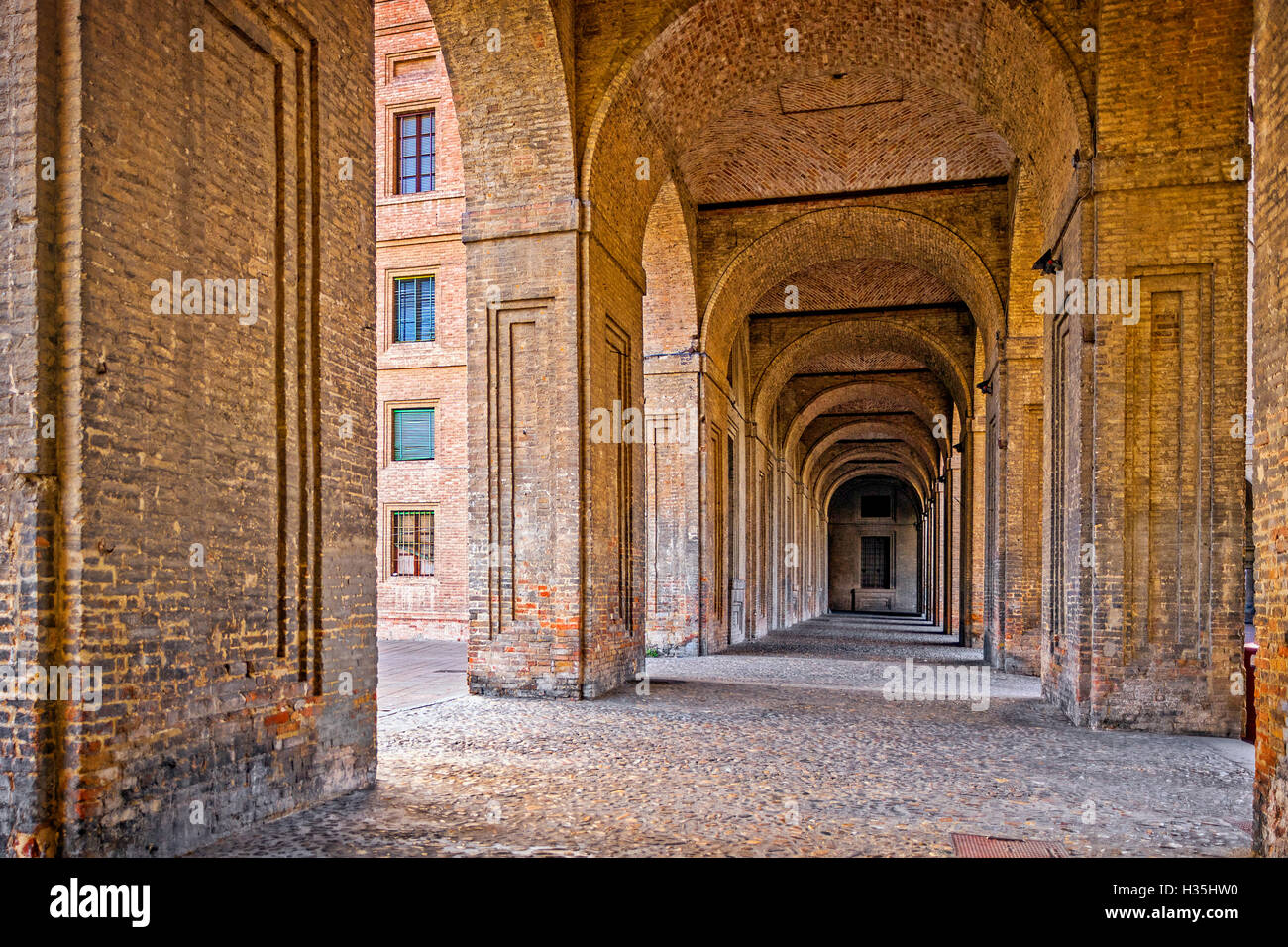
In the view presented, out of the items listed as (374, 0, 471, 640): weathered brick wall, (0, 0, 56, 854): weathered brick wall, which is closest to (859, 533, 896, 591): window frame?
(374, 0, 471, 640): weathered brick wall

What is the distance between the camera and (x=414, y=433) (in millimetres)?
20078

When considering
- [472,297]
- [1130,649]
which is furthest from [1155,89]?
[472,297]

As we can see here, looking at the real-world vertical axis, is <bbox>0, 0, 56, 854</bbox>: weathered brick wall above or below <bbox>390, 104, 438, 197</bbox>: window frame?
below

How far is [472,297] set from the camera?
1123 centimetres

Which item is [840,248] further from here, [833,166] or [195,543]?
[195,543]

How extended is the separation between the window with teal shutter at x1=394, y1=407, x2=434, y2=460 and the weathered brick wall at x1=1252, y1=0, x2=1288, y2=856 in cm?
1654

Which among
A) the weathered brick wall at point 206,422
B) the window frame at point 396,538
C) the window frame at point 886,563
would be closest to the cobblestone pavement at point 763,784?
the weathered brick wall at point 206,422

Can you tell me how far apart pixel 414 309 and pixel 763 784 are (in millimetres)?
15630

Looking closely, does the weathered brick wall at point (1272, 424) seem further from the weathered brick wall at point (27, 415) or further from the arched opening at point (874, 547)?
the arched opening at point (874, 547)

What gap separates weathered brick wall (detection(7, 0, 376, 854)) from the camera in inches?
171

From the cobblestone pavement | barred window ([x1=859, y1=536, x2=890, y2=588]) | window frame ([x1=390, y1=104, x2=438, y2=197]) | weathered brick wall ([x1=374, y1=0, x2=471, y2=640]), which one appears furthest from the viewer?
barred window ([x1=859, y1=536, x2=890, y2=588])

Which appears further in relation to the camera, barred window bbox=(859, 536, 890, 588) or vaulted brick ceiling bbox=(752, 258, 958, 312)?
barred window bbox=(859, 536, 890, 588)

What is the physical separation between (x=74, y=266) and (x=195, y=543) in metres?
1.50

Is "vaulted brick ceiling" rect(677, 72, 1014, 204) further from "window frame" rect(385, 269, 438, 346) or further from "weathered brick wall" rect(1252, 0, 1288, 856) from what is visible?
"weathered brick wall" rect(1252, 0, 1288, 856)
